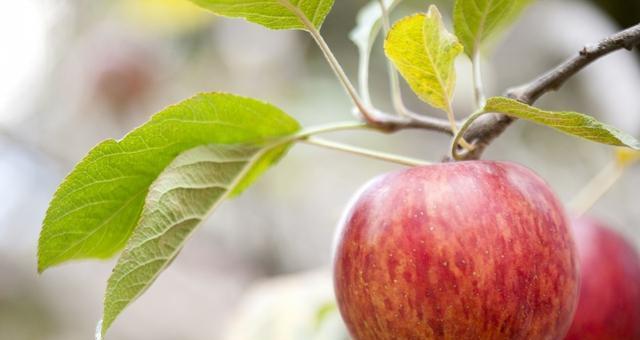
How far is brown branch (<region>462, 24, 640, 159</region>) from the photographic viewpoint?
520mm

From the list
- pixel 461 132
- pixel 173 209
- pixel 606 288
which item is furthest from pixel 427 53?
pixel 606 288

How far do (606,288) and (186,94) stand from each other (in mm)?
2387

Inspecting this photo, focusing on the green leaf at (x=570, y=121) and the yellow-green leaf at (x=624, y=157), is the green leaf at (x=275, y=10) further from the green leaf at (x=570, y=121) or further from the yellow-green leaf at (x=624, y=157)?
the yellow-green leaf at (x=624, y=157)

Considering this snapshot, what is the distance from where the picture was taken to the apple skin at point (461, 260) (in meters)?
0.50

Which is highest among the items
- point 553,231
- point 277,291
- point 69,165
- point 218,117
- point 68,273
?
point 218,117

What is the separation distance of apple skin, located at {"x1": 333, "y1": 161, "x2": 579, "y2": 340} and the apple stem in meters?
0.38

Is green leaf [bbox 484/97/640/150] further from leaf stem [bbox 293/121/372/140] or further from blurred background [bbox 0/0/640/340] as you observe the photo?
blurred background [bbox 0/0/640/340]

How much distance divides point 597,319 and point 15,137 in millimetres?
1888

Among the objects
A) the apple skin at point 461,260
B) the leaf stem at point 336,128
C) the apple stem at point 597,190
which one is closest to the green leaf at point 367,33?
the leaf stem at point 336,128

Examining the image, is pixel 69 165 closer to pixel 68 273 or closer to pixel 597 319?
pixel 68 273

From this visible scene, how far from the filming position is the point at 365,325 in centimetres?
54

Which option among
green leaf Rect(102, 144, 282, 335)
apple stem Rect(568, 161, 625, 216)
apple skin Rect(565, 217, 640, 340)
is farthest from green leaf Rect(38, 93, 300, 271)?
apple stem Rect(568, 161, 625, 216)

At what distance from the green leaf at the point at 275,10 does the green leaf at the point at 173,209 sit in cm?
12

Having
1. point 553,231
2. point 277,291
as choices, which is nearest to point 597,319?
point 553,231
